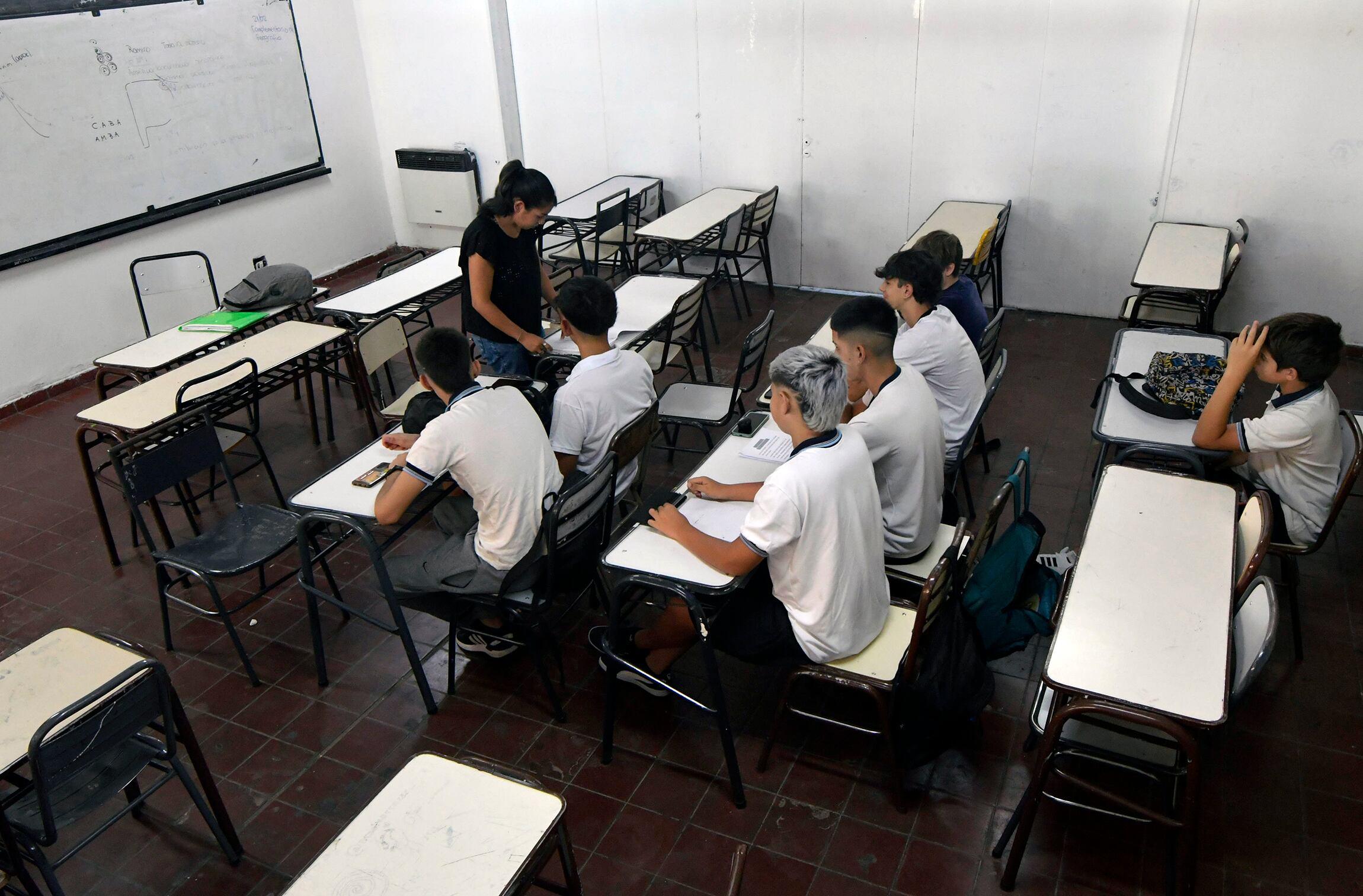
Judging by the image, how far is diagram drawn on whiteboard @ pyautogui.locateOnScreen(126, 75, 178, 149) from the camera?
604cm

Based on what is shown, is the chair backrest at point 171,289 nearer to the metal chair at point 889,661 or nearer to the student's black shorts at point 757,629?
the student's black shorts at point 757,629

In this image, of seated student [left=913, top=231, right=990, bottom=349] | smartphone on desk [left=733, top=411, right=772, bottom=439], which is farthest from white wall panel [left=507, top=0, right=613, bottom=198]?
smartphone on desk [left=733, top=411, right=772, bottom=439]

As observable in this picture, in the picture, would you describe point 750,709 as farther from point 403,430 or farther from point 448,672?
point 403,430

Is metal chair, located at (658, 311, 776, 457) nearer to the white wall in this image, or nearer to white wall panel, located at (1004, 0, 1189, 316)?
white wall panel, located at (1004, 0, 1189, 316)

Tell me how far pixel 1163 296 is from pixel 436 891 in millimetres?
4936

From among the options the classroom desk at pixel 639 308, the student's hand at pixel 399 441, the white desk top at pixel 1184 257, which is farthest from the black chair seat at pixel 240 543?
the white desk top at pixel 1184 257

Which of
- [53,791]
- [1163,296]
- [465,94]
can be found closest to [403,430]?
[53,791]

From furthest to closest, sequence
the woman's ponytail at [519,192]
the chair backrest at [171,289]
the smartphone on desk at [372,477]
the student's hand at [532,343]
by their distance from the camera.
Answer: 1. the chair backrest at [171,289]
2. the student's hand at [532,343]
3. the woman's ponytail at [519,192]
4. the smartphone on desk at [372,477]

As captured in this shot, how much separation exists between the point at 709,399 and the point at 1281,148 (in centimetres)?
368

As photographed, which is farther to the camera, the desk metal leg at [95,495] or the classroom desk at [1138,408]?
the desk metal leg at [95,495]

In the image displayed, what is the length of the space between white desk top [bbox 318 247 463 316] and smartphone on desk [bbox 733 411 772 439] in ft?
6.52

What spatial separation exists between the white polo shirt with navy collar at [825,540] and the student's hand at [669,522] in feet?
0.68

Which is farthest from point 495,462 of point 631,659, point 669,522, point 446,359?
point 631,659

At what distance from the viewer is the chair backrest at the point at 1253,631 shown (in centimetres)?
212
